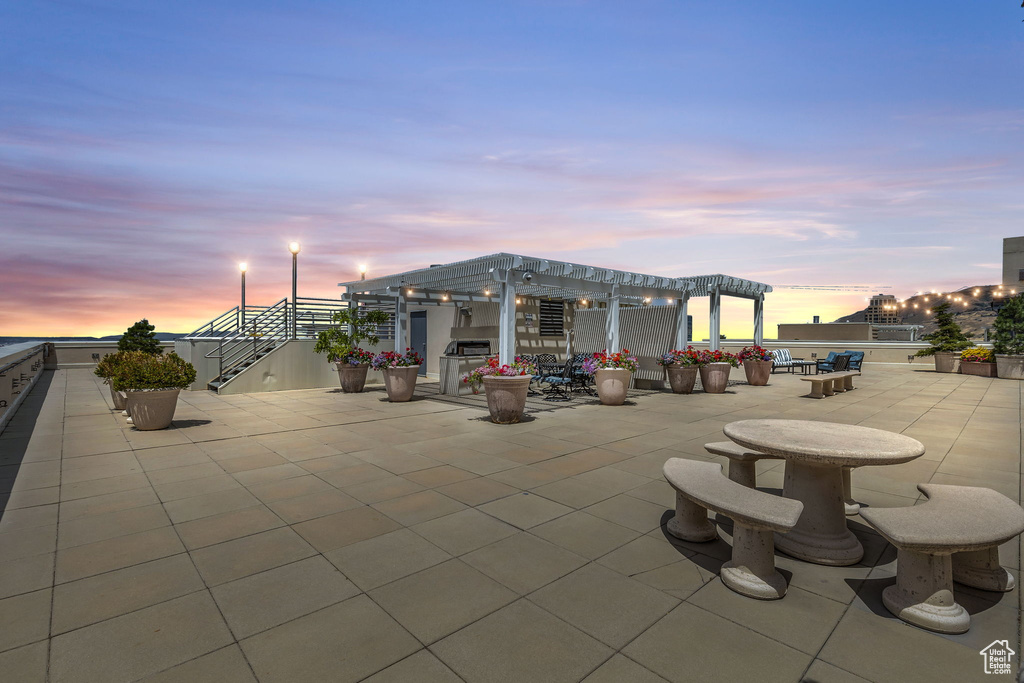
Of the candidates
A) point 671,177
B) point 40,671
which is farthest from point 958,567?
point 671,177

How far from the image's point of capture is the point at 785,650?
82.8 inches

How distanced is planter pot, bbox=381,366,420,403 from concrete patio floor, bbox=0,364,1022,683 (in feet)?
13.1

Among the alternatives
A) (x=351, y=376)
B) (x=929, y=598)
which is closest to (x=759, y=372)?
(x=351, y=376)

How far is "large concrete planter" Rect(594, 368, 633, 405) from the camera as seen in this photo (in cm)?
956

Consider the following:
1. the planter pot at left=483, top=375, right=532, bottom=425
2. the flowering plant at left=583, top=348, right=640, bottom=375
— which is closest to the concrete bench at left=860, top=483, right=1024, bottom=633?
the planter pot at left=483, top=375, right=532, bottom=425

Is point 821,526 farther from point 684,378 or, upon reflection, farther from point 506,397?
point 684,378

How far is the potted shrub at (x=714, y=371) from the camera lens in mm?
11547

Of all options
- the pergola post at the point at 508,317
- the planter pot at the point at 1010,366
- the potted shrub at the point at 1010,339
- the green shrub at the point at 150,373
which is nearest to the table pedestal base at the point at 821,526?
the pergola post at the point at 508,317

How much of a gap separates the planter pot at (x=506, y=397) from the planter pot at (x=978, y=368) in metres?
18.2

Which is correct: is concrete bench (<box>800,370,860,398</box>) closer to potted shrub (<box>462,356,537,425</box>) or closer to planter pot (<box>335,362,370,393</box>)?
potted shrub (<box>462,356,537,425</box>)

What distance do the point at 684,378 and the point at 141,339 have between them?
63.2 feet

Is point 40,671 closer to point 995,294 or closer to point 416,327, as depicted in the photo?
point 416,327

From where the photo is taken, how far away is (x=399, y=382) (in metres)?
10.2

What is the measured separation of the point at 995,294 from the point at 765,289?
32.9 metres
